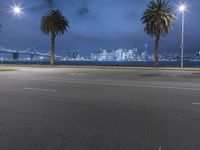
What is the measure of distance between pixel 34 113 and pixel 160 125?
3.71 meters

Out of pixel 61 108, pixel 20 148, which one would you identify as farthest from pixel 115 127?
pixel 61 108

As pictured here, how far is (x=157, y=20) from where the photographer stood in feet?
156

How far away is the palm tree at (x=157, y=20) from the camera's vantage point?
47.6 m

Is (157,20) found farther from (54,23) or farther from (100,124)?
(100,124)

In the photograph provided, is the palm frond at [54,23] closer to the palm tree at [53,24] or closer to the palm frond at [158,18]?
the palm tree at [53,24]

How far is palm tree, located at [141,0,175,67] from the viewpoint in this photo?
47.6m

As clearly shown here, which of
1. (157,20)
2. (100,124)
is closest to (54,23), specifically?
(157,20)

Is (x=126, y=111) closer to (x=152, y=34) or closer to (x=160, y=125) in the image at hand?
(x=160, y=125)

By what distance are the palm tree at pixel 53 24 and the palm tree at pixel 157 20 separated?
18.6m

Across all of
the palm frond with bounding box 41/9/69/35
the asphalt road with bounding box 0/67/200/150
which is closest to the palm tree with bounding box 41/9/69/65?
the palm frond with bounding box 41/9/69/35

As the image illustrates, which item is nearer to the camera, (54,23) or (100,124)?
(100,124)

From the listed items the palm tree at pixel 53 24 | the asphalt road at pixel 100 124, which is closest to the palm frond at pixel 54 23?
the palm tree at pixel 53 24

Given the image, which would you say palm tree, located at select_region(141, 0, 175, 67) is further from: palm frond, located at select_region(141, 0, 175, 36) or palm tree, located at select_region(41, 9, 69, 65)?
palm tree, located at select_region(41, 9, 69, 65)

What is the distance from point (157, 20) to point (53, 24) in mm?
21469
